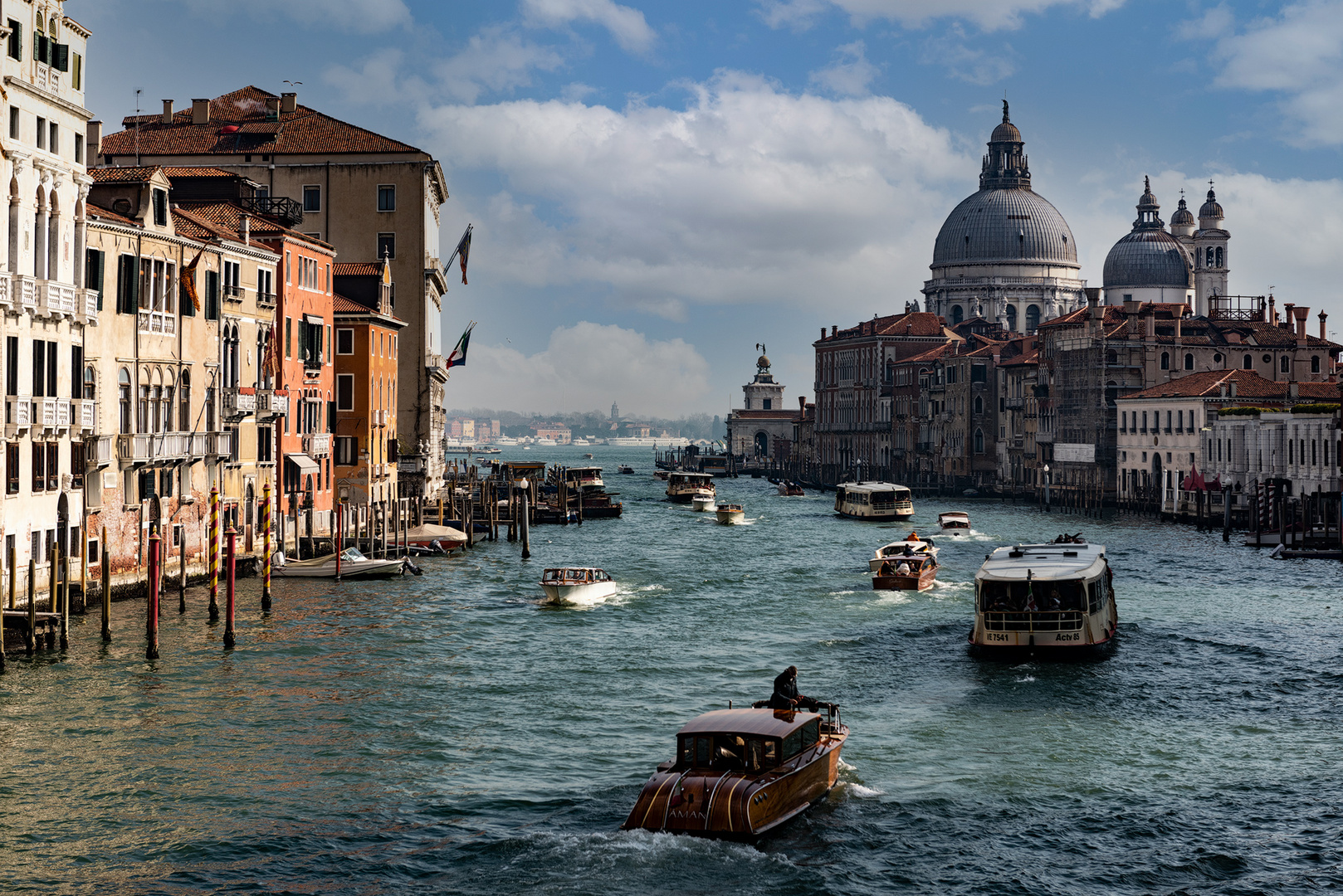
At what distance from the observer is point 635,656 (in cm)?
3469

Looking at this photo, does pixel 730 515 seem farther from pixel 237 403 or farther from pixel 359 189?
pixel 237 403

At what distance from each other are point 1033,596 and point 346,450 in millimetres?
31842

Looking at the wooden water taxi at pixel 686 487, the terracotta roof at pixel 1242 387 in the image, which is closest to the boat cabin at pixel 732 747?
the terracotta roof at pixel 1242 387

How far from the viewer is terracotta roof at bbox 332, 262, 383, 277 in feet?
203

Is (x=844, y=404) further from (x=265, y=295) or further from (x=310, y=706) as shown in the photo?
(x=310, y=706)

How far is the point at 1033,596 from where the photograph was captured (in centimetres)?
3356

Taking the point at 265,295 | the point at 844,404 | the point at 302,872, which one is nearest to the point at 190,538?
the point at 265,295

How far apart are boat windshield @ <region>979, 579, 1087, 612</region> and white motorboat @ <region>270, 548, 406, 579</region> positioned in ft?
70.0

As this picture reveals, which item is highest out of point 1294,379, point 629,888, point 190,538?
point 1294,379

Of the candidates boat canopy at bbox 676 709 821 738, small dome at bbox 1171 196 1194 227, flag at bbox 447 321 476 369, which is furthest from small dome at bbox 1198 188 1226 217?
boat canopy at bbox 676 709 821 738

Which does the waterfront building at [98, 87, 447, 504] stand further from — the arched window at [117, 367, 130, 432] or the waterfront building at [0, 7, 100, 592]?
the waterfront building at [0, 7, 100, 592]

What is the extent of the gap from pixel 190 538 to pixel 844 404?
124892 millimetres

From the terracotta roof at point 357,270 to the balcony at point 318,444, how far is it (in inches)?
323

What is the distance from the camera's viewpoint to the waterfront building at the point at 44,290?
32.9 metres
